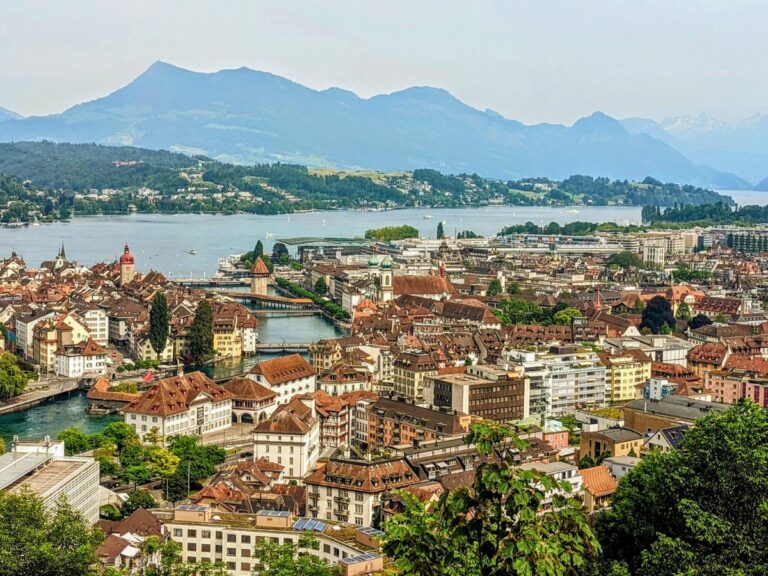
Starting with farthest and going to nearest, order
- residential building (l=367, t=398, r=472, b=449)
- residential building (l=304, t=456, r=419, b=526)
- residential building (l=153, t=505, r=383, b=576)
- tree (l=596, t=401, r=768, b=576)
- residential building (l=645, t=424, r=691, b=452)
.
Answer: residential building (l=367, t=398, r=472, b=449)
residential building (l=645, t=424, r=691, b=452)
residential building (l=304, t=456, r=419, b=526)
residential building (l=153, t=505, r=383, b=576)
tree (l=596, t=401, r=768, b=576)

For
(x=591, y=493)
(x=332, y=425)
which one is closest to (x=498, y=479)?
(x=591, y=493)

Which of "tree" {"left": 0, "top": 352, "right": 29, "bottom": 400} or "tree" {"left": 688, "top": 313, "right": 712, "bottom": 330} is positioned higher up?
"tree" {"left": 688, "top": 313, "right": 712, "bottom": 330}

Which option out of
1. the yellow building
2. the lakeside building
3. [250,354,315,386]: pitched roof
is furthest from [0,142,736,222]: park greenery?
the lakeside building

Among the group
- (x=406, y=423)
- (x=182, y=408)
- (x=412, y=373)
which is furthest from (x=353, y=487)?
(x=412, y=373)

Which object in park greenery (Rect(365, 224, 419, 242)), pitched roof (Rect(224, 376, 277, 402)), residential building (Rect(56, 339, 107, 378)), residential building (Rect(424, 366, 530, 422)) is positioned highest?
park greenery (Rect(365, 224, 419, 242))

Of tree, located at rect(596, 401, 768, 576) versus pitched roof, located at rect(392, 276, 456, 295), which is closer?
tree, located at rect(596, 401, 768, 576)

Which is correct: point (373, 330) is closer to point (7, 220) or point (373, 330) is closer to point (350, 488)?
point (350, 488)

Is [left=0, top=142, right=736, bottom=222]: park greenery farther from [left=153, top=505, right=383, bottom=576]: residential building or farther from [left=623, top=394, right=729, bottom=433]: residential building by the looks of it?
[left=153, top=505, right=383, bottom=576]: residential building

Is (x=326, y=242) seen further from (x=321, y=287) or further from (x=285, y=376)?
(x=285, y=376)
